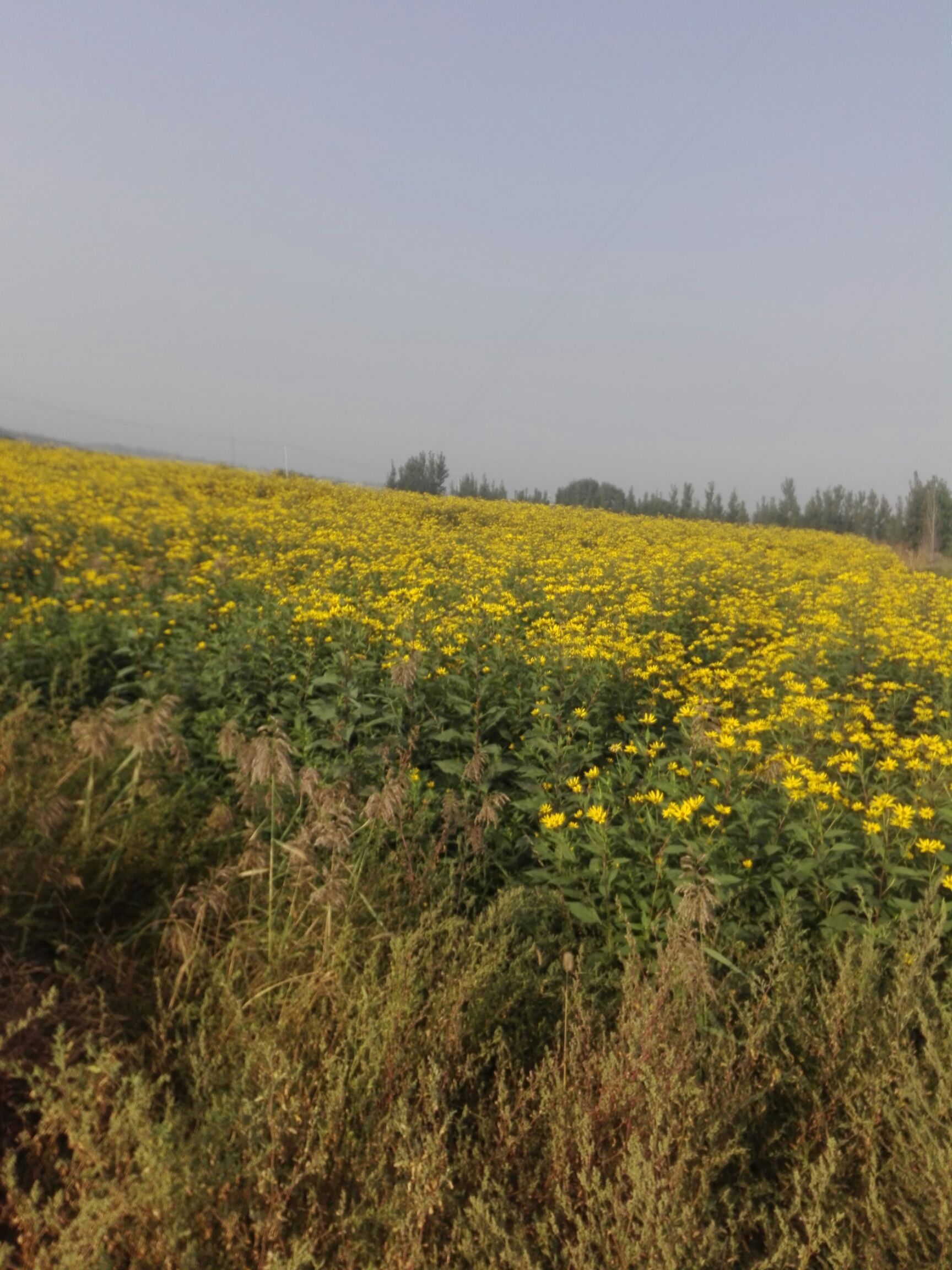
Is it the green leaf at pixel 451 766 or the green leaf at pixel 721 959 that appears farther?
the green leaf at pixel 451 766

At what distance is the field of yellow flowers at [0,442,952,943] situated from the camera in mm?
2824

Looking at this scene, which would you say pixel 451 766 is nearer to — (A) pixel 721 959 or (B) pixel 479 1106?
(A) pixel 721 959

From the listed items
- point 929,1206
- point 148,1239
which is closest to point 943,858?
point 929,1206

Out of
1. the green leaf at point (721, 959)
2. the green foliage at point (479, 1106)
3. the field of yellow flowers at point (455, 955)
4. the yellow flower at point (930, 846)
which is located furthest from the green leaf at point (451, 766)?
the yellow flower at point (930, 846)

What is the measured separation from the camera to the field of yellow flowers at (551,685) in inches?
111

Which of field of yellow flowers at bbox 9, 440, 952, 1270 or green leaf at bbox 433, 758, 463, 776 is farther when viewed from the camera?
green leaf at bbox 433, 758, 463, 776

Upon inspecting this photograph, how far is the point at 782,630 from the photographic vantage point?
7.20m

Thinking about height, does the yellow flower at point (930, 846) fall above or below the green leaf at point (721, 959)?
above

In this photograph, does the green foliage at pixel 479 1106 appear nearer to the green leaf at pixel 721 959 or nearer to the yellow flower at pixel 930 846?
the green leaf at pixel 721 959

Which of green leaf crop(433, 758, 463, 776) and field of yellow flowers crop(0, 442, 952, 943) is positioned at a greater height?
field of yellow flowers crop(0, 442, 952, 943)

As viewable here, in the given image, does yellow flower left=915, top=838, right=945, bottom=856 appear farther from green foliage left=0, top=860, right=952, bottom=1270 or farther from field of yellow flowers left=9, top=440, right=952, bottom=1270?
green foliage left=0, top=860, right=952, bottom=1270

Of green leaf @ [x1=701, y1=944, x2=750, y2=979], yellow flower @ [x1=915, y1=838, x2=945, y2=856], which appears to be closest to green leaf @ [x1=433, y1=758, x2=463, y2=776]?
green leaf @ [x1=701, y1=944, x2=750, y2=979]

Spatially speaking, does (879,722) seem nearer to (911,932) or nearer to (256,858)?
(911,932)

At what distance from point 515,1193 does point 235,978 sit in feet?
3.30
